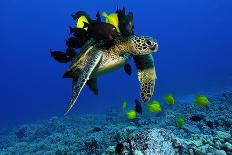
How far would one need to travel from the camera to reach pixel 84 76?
15.9ft

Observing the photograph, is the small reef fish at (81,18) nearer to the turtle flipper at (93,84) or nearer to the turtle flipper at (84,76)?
the turtle flipper at (84,76)

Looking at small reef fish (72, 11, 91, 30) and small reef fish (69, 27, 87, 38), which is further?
small reef fish (72, 11, 91, 30)

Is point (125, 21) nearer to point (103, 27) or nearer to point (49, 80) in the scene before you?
point (103, 27)

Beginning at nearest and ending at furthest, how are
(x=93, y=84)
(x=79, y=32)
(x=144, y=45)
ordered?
(x=144, y=45), (x=79, y=32), (x=93, y=84)

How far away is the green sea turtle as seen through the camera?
5.07 meters

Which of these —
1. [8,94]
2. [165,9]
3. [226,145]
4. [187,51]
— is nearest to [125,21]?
[226,145]

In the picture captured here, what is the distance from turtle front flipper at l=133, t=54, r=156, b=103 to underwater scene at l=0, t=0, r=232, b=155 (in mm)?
20

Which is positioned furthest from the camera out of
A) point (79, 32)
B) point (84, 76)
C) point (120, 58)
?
point (79, 32)

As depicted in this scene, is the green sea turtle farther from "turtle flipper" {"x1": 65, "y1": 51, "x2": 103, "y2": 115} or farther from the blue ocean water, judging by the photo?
the blue ocean water

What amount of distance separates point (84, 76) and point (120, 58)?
0.97 meters

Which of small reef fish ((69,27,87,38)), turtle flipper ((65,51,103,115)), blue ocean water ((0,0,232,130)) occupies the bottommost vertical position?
turtle flipper ((65,51,103,115))

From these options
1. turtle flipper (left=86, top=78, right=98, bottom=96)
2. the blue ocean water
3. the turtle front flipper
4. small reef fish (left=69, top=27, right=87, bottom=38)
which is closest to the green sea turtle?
the turtle front flipper

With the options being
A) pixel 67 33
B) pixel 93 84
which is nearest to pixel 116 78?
pixel 67 33

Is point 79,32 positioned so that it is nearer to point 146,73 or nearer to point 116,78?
point 146,73
